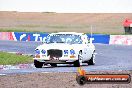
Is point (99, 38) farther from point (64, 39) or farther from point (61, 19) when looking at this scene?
Result: point (61, 19)

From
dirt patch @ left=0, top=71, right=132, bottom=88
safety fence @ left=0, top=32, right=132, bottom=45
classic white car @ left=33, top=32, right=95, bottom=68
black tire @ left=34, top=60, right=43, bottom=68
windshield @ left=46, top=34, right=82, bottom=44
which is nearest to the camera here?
dirt patch @ left=0, top=71, right=132, bottom=88

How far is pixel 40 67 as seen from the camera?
22.3 meters

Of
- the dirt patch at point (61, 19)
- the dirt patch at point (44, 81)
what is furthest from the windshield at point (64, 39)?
the dirt patch at point (61, 19)

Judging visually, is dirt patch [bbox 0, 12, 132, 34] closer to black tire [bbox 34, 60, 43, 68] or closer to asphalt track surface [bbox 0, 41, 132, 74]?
asphalt track surface [bbox 0, 41, 132, 74]

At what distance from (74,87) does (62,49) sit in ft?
25.5

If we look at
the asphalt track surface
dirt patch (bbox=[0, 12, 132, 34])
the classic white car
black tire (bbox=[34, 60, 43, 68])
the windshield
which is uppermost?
dirt patch (bbox=[0, 12, 132, 34])

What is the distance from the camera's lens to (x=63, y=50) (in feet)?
70.9

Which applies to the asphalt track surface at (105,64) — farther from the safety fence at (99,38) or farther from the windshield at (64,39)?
the safety fence at (99,38)

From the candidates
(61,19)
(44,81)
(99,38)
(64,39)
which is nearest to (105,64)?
(64,39)

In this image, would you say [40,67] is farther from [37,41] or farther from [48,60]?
[37,41]

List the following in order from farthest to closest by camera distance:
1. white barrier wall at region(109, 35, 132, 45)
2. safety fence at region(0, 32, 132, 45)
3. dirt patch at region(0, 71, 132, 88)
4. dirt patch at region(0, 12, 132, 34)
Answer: dirt patch at region(0, 12, 132, 34), safety fence at region(0, 32, 132, 45), white barrier wall at region(109, 35, 132, 45), dirt patch at region(0, 71, 132, 88)

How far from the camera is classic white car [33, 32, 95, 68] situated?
21.6 metres

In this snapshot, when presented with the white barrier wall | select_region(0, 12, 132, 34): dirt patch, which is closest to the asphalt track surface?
the white barrier wall
